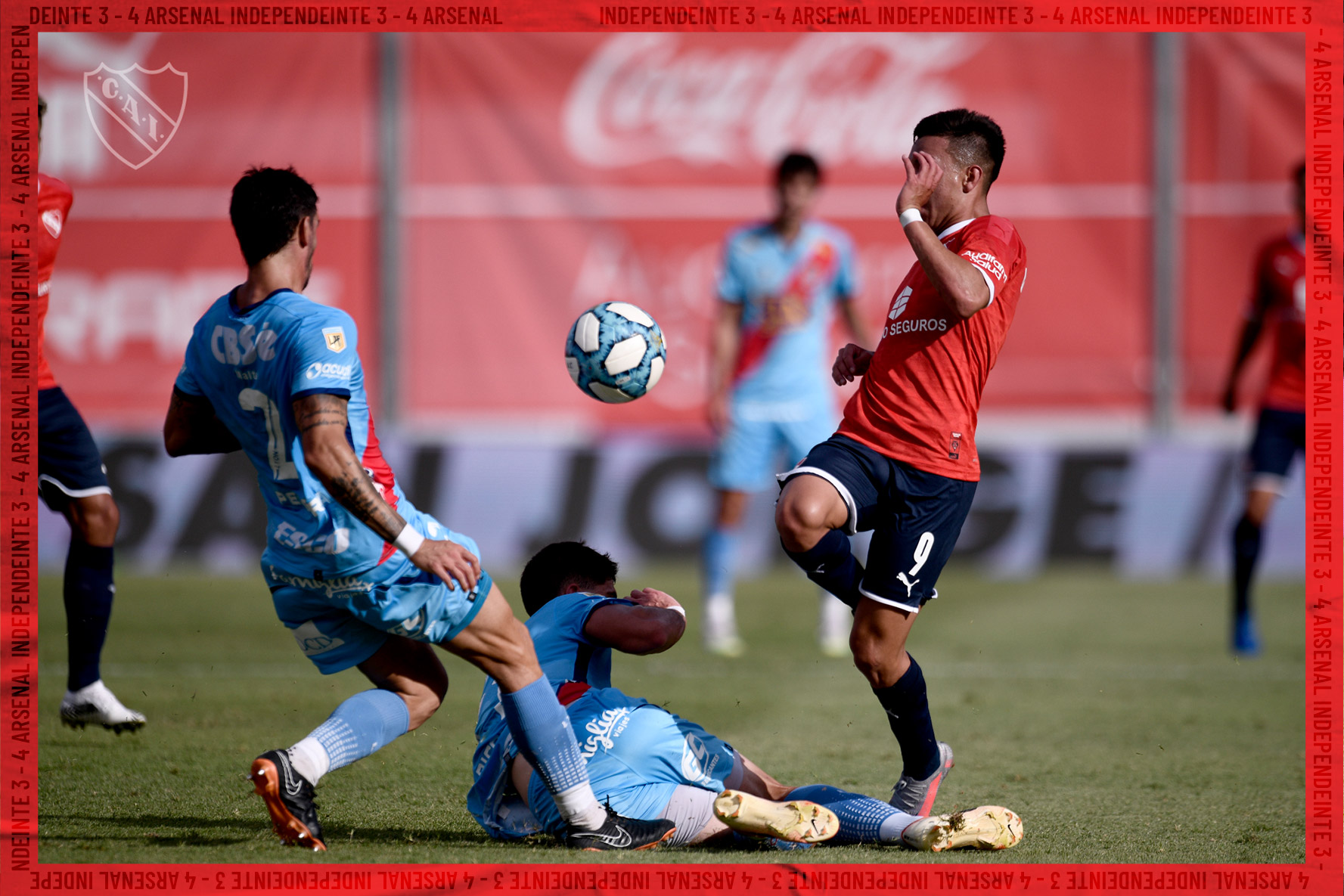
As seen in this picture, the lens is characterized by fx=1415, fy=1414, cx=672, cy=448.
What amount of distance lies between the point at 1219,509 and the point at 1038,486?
1421mm

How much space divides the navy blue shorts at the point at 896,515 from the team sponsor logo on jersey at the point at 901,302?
1.51 feet

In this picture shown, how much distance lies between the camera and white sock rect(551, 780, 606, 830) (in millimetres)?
3957

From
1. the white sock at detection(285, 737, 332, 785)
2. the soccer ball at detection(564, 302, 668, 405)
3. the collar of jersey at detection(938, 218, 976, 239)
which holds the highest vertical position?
the collar of jersey at detection(938, 218, 976, 239)

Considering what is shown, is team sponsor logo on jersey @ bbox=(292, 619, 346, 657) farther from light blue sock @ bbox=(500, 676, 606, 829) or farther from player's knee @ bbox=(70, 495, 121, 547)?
player's knee @ bbox=(70, 495, 121, 547)

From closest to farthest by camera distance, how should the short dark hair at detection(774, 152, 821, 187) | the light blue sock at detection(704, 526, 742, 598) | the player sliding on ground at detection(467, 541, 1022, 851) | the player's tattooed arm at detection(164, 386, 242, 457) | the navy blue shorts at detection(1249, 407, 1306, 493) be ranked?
1. the player sliding on ground at detection(467, 541, 1022, 851)
2. the player's tattooed arm at detection(164, 386, 242, 457)
3. the short dark hair at detection(774, 152, 821, 187)
4. the navy blue shorts at detection(1249, 407, 1306, 493)
5. the light blue sock at detection(704, 526, 742, 598)

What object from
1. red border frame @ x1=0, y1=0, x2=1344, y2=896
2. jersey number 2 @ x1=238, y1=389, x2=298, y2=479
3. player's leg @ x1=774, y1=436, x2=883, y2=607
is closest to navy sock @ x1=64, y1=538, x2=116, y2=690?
red border frame @ x1=0, y1=0, x2=1344, y2=896

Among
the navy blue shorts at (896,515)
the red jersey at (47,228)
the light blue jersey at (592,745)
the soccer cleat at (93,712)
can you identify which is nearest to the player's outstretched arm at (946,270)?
the navy blue shorts at (896,515)

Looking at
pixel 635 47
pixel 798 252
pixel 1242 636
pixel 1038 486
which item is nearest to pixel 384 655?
pixel 798 252

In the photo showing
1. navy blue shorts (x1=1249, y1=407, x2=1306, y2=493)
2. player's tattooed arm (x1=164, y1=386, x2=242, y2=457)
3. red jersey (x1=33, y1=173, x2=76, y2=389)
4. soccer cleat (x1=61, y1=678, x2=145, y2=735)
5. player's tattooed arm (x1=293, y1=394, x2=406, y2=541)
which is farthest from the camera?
navy blue shorts (x1=1249, y1=407, x2=1306, y2=493)

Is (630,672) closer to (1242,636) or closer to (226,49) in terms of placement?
(1242,636)

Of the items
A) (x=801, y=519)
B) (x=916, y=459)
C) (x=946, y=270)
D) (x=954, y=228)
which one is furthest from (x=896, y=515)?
Answer: (x=954, y=228)

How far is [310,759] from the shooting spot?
152 inches

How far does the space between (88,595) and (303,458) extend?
2236 mm

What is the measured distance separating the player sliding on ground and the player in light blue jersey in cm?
11
